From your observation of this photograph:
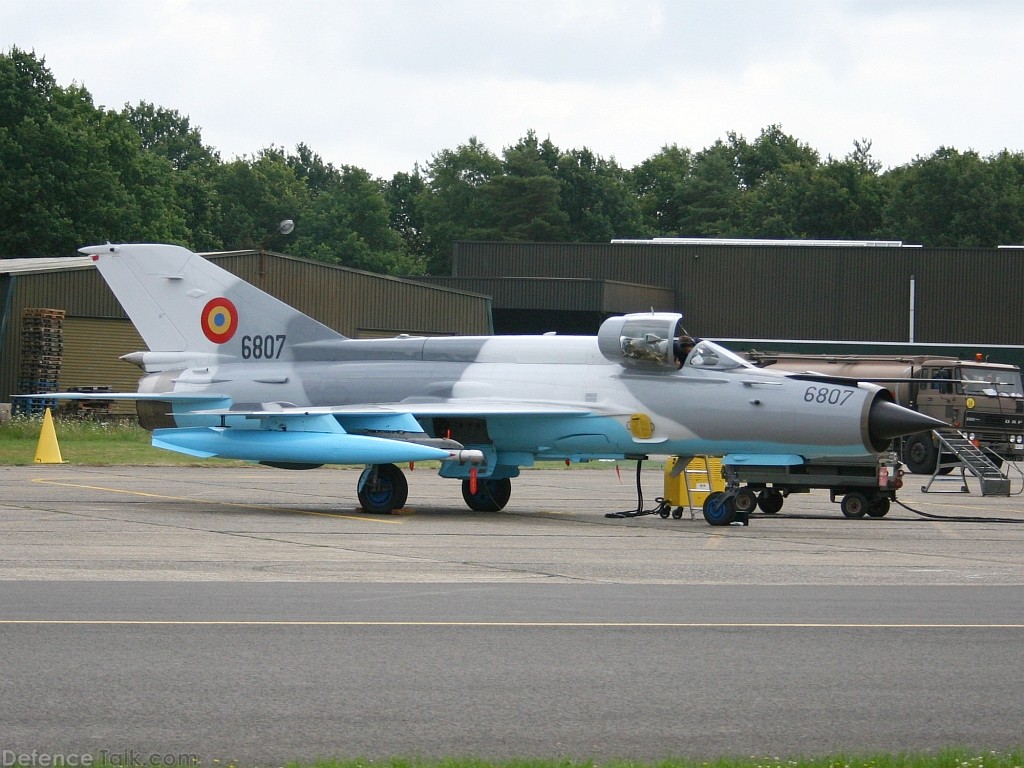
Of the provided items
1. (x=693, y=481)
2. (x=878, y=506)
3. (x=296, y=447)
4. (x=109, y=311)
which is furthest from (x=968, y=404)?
(x=109, y=311)

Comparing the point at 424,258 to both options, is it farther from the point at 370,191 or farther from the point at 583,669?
the point at 583,669

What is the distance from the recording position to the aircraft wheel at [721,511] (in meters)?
17.9

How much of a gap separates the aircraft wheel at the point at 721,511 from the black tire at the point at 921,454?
14.3 metres

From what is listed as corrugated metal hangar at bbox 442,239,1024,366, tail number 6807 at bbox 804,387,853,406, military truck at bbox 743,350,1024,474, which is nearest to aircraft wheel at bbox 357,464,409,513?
tail number 6807 at bbox 804,387,853,406

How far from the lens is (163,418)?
20.3 metres

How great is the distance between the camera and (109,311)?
39500mm

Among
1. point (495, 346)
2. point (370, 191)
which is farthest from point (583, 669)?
point (370, 191)

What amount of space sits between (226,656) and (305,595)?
2.59 m

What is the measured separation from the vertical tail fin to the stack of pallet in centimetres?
1752

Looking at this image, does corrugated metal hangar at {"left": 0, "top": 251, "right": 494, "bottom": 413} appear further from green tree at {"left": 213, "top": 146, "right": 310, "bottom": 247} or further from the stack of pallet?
green tree at {"left": 213, "top": 146, "right": 310, "bottom": 247}

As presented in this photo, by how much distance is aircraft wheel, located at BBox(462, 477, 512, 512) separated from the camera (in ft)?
64.9

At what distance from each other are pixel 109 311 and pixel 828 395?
26.9 metres

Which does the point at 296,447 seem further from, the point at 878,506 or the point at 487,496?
the point at 878,506

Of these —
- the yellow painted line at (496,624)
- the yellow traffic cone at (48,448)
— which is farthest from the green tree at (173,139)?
the yellow painted line at (496,624)
